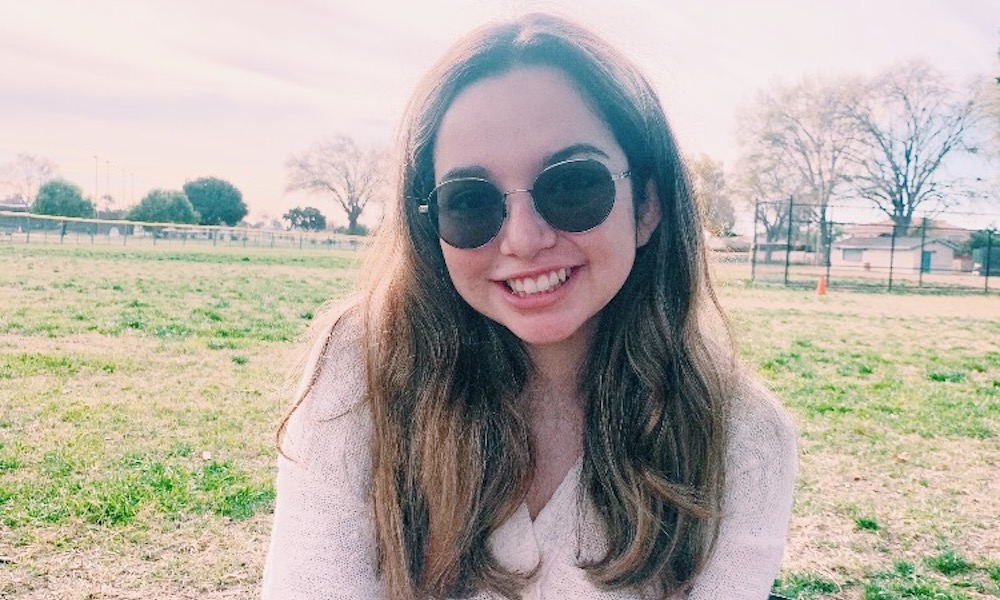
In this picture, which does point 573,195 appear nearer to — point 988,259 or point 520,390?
point 520,390

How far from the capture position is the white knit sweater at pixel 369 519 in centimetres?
141

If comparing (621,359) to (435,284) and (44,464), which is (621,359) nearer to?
(435,284)

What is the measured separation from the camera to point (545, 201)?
144 centimetres

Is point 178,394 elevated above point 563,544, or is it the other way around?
point 563,544

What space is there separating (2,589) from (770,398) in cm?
251

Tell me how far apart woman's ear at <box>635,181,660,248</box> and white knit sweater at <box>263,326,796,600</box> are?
16.1 inches

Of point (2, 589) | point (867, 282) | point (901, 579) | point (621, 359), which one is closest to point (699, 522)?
point (621, 359)

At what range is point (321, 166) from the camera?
5034 centimetres

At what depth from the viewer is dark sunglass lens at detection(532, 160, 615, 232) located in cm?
142

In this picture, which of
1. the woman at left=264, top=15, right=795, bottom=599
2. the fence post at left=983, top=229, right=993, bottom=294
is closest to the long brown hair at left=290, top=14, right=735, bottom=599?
the woman at left=264, top=15, right=795, bottom=599

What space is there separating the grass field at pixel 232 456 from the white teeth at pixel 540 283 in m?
0.56

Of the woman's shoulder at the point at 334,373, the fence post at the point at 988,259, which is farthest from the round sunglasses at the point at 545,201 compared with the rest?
the fence post at the point at 988,259

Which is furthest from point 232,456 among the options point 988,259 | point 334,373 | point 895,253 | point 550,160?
point 895,253

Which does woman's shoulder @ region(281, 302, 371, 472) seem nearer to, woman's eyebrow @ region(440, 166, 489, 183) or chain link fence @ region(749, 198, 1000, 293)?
woman's eyebrow @ region(440, 166, 489, 183)
